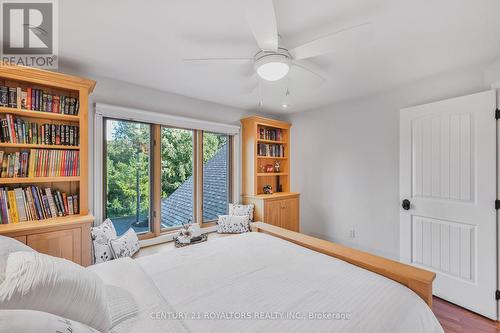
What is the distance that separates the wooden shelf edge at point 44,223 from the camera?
1.63 metres

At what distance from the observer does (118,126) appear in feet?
8.49

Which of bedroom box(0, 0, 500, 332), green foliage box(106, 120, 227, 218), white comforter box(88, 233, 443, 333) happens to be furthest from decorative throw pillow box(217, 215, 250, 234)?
white comforter box(88, 233, 443, 333)

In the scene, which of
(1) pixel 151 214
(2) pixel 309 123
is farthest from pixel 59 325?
(2) pixel 309 123

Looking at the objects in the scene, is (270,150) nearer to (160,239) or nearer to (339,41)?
(160,239)

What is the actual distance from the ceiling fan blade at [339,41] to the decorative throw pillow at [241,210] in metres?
2.32

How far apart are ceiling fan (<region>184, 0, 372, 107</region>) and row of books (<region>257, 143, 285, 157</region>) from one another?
6.82 feet

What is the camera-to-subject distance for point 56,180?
1.93 metres

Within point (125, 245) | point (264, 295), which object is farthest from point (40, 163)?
point (264, 295)

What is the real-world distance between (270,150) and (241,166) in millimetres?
601

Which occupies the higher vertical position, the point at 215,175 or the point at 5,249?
the point at 215,175

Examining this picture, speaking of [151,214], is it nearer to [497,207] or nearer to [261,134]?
[261,134]

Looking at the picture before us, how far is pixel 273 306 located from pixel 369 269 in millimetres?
754

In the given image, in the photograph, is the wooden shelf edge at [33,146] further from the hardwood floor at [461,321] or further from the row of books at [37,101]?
the hardwood floor at [461,321]

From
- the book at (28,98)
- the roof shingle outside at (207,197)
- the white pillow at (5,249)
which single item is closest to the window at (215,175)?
the roof shingle outside at (207,197)
